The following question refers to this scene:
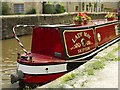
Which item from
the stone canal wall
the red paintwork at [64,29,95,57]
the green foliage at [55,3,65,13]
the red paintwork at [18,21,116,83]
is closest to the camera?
the red paintwork at [18,21,116,83]

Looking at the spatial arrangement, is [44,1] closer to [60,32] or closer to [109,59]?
[60,32]

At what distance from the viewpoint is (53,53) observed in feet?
31.8

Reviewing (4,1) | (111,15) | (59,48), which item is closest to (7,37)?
(4,1)

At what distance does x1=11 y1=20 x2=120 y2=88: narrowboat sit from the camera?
29.3 ft

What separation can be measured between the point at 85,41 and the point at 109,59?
339 centimetres

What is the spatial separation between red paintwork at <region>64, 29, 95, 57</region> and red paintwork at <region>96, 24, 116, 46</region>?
79 cm

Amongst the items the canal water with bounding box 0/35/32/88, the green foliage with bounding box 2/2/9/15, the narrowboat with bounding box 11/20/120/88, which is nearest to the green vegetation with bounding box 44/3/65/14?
the green foliage with bounding box 2/2/9/15

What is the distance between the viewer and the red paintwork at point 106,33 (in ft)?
39.4

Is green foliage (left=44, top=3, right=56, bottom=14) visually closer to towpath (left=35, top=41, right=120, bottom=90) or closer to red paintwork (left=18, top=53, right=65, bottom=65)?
red paintwork (left=18, top=53, right=65, bottom=65)

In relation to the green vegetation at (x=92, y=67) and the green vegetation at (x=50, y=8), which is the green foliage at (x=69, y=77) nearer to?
the green vegetation at (x=92, y=67)

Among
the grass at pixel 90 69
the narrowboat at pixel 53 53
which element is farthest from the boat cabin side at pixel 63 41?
the grass at pixel 90 69

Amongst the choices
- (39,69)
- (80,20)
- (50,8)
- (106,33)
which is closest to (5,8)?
(50,8)

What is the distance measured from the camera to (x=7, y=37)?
75.3ft

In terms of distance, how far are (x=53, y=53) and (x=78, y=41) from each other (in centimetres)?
109
